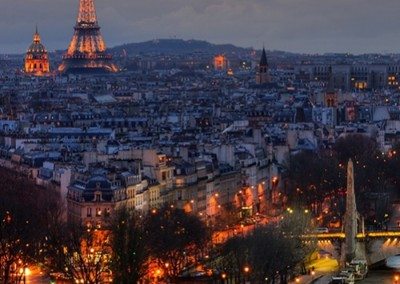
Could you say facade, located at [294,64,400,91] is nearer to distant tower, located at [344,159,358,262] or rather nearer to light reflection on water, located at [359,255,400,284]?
distant tower, located at [344,159,358,262]

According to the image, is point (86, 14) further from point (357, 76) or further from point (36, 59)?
point (357, 76)

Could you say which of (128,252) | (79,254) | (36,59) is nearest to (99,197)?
(79,254)

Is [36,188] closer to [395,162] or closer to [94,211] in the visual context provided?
[94,211]

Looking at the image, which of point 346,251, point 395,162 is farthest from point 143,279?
point 395,162

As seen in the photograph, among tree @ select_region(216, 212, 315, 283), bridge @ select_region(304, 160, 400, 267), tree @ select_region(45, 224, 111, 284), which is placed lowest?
bridge @ select_region(304, 160, 400, 267)

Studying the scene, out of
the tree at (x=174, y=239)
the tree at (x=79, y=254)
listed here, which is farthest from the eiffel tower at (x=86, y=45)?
the tree at (x=79, y=254)

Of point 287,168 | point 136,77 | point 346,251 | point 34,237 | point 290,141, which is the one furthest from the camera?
point 136,77

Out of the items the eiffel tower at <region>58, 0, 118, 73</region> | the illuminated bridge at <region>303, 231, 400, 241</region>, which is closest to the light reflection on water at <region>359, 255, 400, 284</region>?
the illuminated bridge at <region>303, 231, 400, 241</region>
